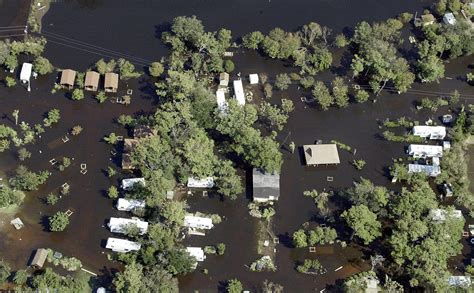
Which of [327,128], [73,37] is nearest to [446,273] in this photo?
[327,128]

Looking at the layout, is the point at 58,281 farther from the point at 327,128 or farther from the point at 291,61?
the point at 291,61

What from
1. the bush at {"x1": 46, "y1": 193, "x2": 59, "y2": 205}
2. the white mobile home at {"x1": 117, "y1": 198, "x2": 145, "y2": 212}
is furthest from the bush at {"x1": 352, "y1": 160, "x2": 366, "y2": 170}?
the bush at {"x1": 46, "y1": 193, "x2": 59, "y2": 205}

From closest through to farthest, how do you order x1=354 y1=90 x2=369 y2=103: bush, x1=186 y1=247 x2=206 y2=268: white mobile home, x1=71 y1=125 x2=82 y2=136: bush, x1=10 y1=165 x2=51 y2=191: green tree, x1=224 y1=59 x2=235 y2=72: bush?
x1=186 y1=247 x2=206 y2=268: white mobile home, x1=10 y1=165 x2=51 y2=191: green tree, x1=71 y1=125 x2=82 y2=136: bush, x1=354 y1=90 x2=369 y2=103: bush, x1=224 y1=59 x2=235 y2=72: bush

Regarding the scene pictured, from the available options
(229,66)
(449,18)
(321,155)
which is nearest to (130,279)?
(321,155)

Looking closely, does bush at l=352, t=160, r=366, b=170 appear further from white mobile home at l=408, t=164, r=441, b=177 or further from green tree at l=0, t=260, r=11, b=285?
green tree at l=0, t=260, r=11, b=285

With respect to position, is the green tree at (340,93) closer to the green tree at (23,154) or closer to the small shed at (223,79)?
the small shed at (223,79)
